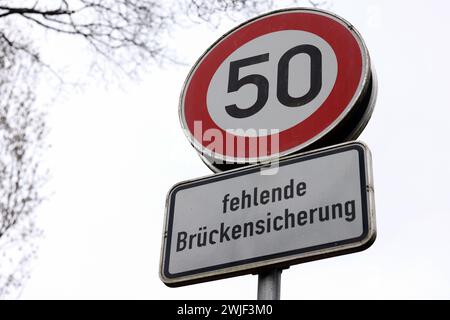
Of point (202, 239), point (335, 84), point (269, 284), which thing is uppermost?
point (335, 84)

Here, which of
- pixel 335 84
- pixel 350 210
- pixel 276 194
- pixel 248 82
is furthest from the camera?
pixel 248 82

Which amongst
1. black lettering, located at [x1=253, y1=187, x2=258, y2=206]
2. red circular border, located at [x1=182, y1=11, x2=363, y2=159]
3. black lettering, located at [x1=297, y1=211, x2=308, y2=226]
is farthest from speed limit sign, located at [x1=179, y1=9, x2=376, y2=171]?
black lettering, located at [x1=297, y1=211, x2=308, y2=226]

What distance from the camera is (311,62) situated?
153cm

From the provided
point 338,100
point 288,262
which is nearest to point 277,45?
point 338,100

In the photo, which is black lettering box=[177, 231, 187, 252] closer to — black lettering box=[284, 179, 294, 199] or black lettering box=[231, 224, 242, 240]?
black lettering box=[231, 224, 242, 240]

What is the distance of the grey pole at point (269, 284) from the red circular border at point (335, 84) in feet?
1.07

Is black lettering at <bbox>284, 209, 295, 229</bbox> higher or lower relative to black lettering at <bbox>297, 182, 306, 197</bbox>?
lower

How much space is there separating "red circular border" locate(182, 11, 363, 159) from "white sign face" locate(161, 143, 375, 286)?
109 mm

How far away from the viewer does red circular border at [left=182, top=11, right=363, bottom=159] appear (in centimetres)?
141

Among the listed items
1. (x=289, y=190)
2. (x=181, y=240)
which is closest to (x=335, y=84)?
(x=289, y=190)

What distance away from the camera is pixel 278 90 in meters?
1.50

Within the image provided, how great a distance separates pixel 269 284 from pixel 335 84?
557 millimetres

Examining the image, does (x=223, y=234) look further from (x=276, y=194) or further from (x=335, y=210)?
(x=335, y=210)
